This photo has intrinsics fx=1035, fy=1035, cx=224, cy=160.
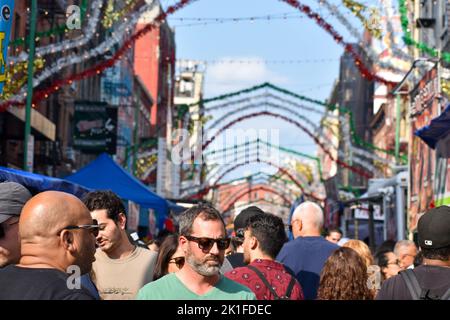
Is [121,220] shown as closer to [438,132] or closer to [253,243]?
[253,243]

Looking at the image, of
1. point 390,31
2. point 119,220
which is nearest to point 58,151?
point 390,31

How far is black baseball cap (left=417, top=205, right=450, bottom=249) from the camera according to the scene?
18.9ft

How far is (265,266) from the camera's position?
21.9 feet

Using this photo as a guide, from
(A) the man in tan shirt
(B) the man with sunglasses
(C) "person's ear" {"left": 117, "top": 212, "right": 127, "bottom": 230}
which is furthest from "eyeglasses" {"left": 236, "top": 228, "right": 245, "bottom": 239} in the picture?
(B) the man with sunglasses

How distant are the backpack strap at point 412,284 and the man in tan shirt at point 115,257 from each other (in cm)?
216

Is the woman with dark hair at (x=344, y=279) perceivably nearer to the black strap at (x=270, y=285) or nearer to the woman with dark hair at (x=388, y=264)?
the black strap at (x=270, y=285)

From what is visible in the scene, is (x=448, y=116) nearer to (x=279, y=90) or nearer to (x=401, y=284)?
(x=401, y=284)

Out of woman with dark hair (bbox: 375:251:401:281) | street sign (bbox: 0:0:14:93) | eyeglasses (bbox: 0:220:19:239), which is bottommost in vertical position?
woman with dark hair (bbox: 375:251:401:281)

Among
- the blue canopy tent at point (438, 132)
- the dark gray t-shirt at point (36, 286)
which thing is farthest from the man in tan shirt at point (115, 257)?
the blue canopy tent at point (438, 132)

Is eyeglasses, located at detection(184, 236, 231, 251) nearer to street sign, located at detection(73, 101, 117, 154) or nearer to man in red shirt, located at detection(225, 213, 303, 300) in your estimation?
man in red shirt, located at detection(225, 213, 303, 300)

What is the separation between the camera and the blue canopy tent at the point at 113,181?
1997 centimetres

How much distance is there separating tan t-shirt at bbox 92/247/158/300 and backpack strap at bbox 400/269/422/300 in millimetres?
2138

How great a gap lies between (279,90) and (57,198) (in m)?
29.6

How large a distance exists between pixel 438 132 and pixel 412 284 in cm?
1403
